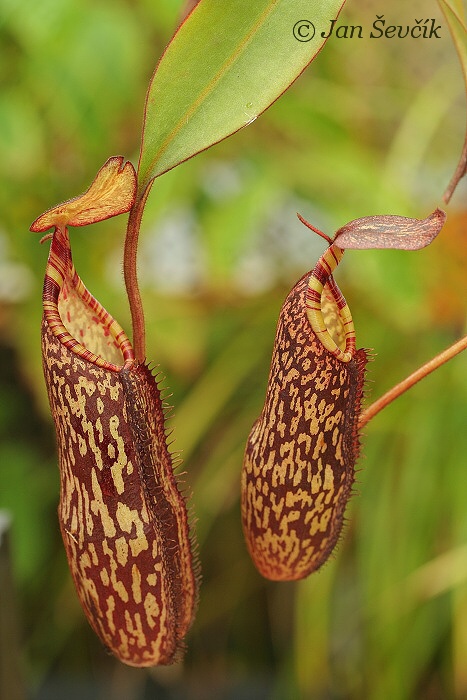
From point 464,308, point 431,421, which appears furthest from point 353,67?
point 431,421

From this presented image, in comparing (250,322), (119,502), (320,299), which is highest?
(320,299)

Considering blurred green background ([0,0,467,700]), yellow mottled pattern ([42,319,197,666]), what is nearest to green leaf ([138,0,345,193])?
yellow mottled pattern ([42,319,197,666])

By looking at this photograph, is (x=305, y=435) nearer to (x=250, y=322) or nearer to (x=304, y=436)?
(x=304, y=436)

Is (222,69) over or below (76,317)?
over

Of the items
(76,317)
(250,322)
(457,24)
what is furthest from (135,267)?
(250,322)

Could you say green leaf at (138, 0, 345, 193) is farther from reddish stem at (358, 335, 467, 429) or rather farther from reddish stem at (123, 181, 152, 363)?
reddish stem at (358, 335, 467, 429)

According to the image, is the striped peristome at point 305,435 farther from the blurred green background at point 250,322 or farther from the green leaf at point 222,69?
the blurred green background at point 250,322

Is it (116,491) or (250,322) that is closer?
(116,491)

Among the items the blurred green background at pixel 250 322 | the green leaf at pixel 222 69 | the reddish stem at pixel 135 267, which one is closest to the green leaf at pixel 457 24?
the green leaf at pixel 222 69
